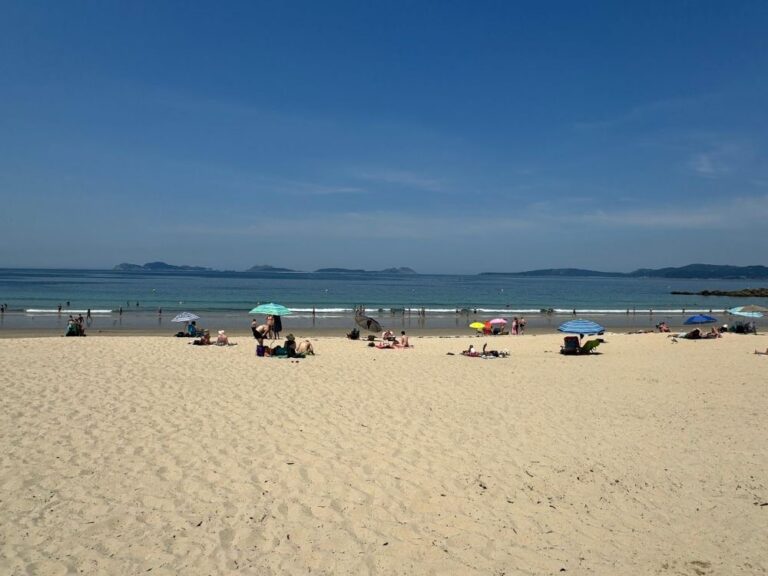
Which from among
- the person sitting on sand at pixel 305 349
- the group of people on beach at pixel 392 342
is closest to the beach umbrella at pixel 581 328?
the group of people on beach at pixel 392 342

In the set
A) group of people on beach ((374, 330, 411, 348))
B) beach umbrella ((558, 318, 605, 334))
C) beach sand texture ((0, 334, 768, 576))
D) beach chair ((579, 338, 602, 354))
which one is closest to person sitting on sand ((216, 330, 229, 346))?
group of people on beach ((374, 330, 411, 348))

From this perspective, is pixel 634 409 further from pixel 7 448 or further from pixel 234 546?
pixel 7 448

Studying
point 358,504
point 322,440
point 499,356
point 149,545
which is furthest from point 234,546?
point 499,356

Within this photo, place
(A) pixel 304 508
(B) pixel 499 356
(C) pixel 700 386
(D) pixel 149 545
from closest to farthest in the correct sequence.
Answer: (D) pixel 149 545
(A) pixel 304 508
(C) pixel 700 386
(B) pixel 499 356

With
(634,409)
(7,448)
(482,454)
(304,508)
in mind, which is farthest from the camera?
(634,409)

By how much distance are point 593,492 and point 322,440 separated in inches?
144

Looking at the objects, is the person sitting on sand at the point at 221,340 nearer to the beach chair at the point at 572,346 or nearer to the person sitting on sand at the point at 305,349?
the person sitting on sand at the point at 305,349

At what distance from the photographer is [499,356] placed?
1725cm

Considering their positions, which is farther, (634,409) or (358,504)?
(634,409)

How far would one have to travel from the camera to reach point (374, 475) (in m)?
6.48

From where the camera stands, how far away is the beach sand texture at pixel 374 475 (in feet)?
15.6

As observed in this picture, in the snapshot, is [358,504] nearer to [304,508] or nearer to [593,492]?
[304,508]

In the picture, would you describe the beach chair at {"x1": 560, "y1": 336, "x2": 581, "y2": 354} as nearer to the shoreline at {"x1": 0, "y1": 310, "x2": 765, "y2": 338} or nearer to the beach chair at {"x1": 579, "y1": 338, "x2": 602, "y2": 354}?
the beach chair at {"x1": 579, "y1": 338, "x2": 602, "y2": 354}

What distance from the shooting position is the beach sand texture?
474cm
